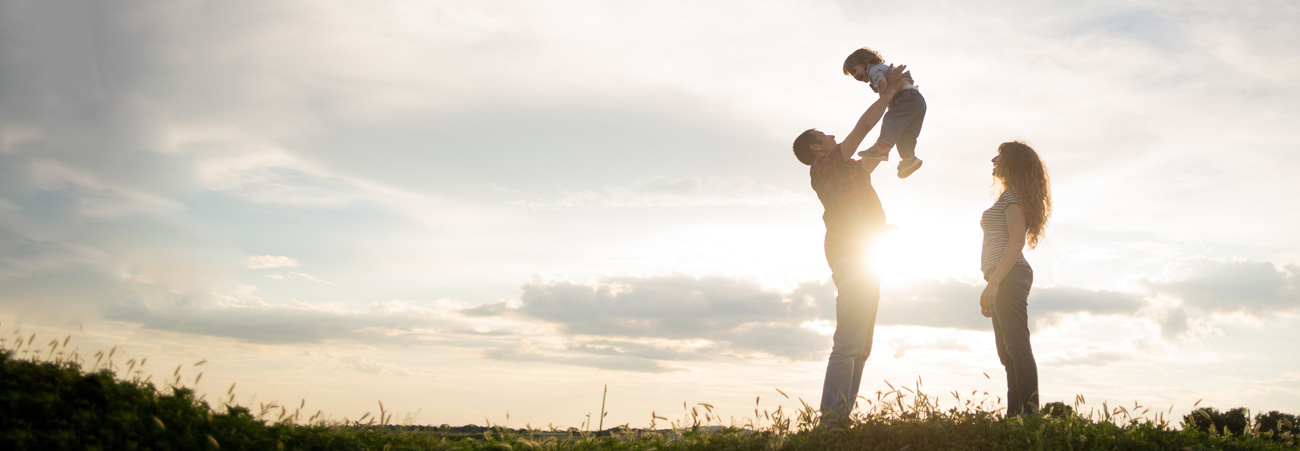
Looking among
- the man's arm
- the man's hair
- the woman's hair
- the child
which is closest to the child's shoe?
the child

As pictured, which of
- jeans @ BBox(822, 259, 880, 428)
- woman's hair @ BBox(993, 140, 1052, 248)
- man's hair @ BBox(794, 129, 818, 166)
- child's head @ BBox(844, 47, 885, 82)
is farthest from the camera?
child's head @ BBox(844, 47, 885, 82)

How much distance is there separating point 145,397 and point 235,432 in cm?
59

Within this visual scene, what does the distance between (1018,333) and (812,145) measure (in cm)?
256

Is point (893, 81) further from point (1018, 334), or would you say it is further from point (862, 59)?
point (1018, 334)

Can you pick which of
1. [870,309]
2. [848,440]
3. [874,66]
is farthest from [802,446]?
[874,66]

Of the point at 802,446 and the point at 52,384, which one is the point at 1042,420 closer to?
the point at 802,446

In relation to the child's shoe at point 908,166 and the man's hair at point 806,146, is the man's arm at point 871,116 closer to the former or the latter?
the man's hair at point 806,146

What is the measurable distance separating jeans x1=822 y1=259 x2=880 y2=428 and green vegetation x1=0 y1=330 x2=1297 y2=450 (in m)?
0.24

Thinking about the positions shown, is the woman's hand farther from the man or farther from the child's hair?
the child's hair

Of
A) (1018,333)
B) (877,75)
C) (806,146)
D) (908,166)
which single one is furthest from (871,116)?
(1018,333)

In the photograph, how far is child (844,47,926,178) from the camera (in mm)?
7508

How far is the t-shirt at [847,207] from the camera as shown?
22.6ft

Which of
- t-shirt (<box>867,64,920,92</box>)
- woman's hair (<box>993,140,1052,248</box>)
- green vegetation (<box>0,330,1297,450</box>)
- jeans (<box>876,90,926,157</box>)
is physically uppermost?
t-shirt (<box>867,64,920,92</box>)

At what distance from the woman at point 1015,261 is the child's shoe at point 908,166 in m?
0.80
